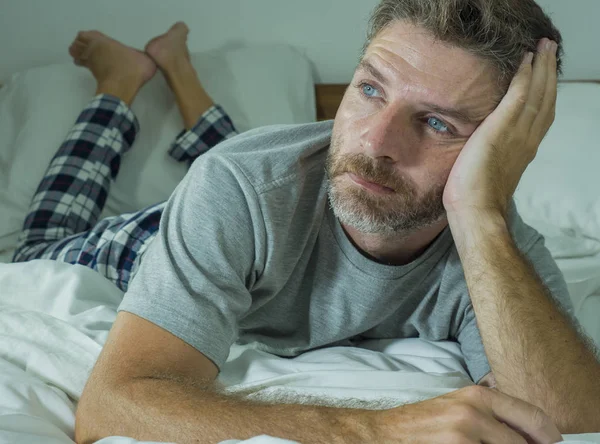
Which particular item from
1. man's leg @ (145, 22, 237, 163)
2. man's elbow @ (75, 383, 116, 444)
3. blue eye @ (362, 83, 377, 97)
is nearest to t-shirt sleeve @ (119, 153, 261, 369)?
man's elbow @ (75, 383, 116, 444)

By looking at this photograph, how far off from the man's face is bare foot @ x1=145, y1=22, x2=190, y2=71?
0.95 metres

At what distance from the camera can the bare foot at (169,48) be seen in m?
1.93

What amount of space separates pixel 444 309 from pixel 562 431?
316 millimetres

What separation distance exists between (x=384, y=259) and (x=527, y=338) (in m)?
0.28

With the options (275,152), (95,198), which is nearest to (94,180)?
(95,198)

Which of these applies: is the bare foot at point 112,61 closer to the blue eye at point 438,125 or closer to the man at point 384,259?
the man at point 384,259

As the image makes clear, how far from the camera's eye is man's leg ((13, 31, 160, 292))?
58.2 inches

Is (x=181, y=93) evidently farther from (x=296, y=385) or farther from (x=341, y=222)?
(x=296, y=385)

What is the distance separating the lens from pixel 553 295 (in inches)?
45.8

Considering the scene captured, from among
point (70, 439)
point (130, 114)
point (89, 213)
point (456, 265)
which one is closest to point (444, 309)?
point (456, 265)

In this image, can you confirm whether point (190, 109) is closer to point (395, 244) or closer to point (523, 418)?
point (395, 244)

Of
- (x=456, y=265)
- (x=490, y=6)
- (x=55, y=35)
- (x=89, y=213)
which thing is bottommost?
(x=89, y=213)

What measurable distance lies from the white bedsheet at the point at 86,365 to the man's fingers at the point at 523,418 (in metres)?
0.04

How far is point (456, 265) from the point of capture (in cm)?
119
